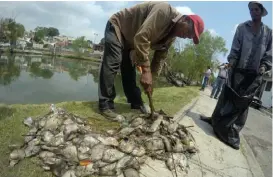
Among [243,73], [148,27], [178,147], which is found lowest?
[178,147]

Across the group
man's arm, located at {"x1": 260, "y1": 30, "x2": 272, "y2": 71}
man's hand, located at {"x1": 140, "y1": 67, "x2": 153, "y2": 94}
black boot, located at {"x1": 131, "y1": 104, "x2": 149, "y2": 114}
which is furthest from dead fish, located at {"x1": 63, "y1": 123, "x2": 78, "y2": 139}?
man's arm, located at {"x1": 260, "y1": 30, "x2": 272, "y2": 71}

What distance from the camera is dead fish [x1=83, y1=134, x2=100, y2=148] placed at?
269 cm

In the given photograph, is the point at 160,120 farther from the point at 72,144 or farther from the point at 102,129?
the point at 72,144

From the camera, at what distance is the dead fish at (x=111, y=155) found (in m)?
2.59

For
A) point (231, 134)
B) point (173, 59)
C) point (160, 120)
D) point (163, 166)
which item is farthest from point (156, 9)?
point (173, 59)

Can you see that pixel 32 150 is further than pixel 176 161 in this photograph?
No

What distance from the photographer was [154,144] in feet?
9.84

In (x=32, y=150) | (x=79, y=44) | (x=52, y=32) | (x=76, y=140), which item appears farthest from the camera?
(x=52, y=32)

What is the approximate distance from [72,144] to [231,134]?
9.22ft

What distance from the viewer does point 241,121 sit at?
171 inches

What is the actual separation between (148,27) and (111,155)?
169 centimetres

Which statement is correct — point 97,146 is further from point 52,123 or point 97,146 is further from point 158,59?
point 158,59

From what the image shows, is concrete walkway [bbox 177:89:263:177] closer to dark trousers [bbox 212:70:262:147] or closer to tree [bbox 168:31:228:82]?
dark trousers [bbox 212:70:262:147]

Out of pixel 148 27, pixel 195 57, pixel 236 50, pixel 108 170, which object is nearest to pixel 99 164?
pixel 108 170
